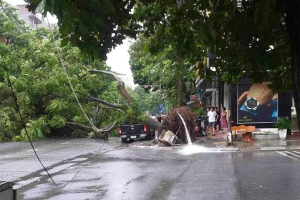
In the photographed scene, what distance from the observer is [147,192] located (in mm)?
8773

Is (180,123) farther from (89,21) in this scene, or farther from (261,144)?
(89,21)

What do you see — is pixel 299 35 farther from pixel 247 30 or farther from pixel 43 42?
pixel 43 42

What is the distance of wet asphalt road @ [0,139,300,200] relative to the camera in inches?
338

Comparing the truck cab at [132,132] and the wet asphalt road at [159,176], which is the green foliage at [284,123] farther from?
the truck cab at [132,132]

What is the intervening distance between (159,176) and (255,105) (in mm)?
12572


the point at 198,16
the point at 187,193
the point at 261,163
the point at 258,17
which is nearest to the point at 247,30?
the point at 258,17

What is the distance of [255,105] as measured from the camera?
2211 cm

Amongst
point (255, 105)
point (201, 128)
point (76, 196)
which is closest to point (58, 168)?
point (76, 196)

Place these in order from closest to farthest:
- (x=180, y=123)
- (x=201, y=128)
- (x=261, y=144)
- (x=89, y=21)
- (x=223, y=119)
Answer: (x=89, y=21), (x=261, y=144), (x=180, y=123), (x=201, y=128), (x=223, y=119)

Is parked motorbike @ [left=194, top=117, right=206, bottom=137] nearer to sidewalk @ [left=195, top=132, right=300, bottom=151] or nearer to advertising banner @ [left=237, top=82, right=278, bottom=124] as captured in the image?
sidewalk @ [left=195, top=132, right=300, bottom=151]

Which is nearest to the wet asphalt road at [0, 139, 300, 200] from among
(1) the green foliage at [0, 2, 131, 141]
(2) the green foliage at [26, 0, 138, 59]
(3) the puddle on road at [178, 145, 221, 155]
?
A: (3) the puddle on road at [178, 145, 221, 155]

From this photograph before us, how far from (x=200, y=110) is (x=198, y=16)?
2426 centimetres

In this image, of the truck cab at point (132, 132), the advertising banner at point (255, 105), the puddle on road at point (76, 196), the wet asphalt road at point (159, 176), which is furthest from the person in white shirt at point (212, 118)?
the puddle on road at point (76, 196)

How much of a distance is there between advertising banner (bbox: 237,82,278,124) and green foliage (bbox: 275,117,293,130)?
101cm
